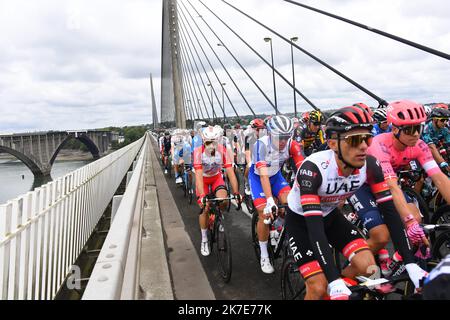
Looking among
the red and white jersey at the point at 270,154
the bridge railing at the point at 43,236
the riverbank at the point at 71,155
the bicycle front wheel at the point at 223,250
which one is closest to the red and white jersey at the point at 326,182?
the bicycle front wheel at the point at 223,250

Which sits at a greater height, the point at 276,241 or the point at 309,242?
the point at 309,242

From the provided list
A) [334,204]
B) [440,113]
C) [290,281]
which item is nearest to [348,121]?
[334,204]

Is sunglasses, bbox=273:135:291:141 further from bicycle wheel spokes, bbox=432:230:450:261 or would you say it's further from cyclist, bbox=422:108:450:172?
cyclist, bbox=422:108:450:172

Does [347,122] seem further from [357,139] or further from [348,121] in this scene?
[357,139]

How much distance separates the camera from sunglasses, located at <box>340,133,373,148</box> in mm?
2701

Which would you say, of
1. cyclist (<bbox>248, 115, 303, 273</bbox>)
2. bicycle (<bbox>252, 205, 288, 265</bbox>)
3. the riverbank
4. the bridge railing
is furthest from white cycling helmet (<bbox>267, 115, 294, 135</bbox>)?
the riverbank

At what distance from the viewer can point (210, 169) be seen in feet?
20.3

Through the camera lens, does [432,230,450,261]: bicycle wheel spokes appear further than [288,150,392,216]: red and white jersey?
Yes

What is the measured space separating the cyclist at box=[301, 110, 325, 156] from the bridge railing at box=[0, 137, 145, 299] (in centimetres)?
553

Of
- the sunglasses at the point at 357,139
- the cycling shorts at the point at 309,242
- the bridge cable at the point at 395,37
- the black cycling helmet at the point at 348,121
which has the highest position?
the bridge cable at the point at 395,37

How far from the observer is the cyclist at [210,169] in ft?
18.4

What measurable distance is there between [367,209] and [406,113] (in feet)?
3.48

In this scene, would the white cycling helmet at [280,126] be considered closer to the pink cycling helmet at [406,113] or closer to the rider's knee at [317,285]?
the pink cycling helmet at [406,113]
